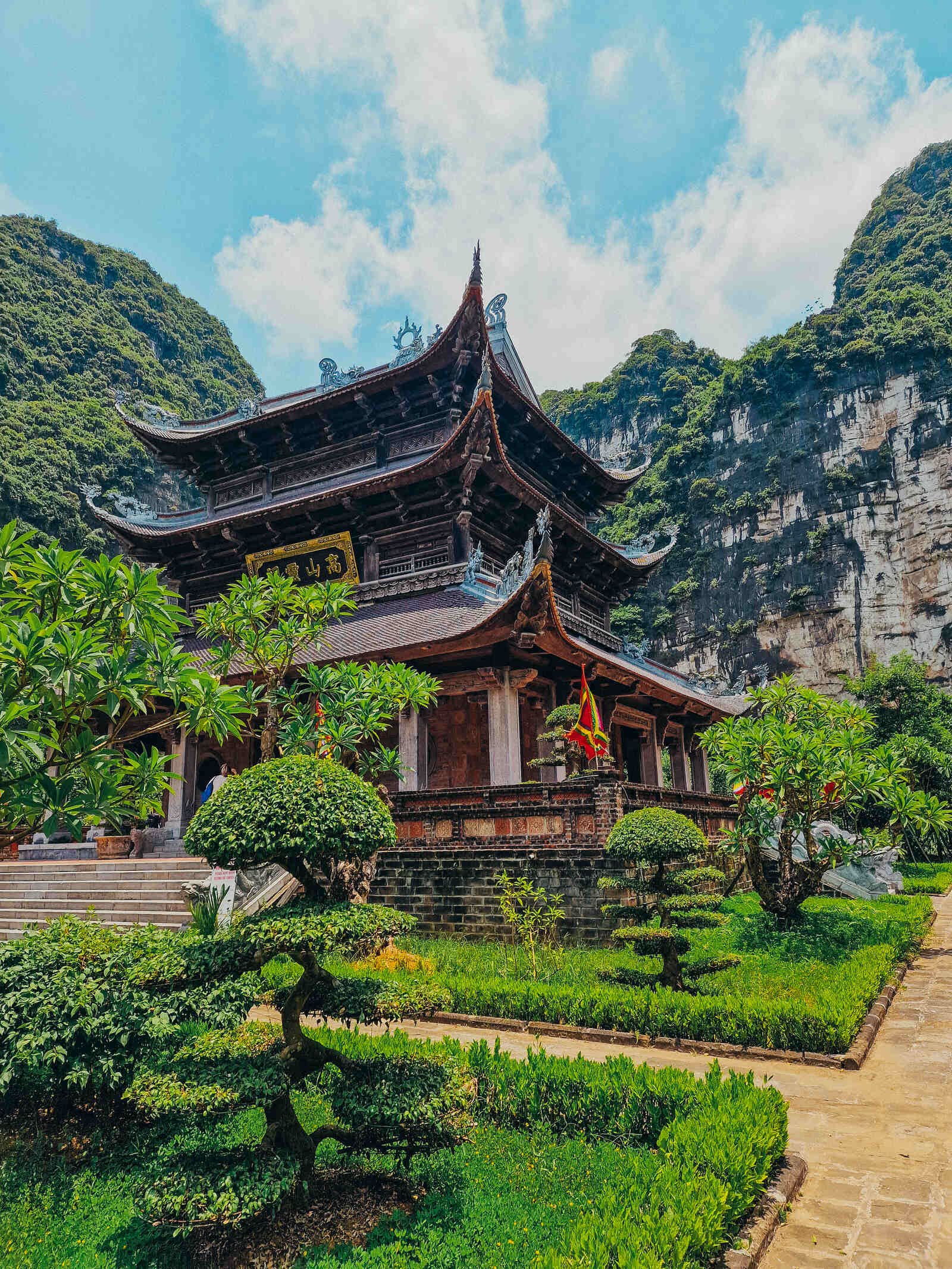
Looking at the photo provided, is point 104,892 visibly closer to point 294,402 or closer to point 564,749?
point 564,749

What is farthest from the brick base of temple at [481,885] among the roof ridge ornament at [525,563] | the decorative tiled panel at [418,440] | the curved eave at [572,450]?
the curved eave at [572,450]

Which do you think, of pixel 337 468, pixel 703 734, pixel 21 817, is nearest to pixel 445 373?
pixel 337 468

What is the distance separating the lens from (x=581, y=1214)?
3.69 metres

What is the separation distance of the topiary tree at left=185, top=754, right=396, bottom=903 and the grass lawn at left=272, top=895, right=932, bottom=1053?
4.18 metres

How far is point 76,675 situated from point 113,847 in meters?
12.9

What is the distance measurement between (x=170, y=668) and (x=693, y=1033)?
19.4 feet

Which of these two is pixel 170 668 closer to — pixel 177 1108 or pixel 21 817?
pixel 21 817

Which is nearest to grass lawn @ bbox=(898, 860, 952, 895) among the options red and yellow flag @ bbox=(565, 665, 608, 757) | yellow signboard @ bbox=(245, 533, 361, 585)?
red and yellow flag @ bbox=(565, 665, 608, 757)

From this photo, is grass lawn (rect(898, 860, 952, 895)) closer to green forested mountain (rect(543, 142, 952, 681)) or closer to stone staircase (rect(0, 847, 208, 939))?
stone staircase (rect(0, 847, 208, 939))

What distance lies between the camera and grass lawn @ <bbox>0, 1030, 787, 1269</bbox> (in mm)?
3521

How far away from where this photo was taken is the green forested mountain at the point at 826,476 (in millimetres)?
49125

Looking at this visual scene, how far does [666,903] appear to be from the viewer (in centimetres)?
859

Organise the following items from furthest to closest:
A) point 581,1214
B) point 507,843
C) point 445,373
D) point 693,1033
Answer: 1. point 445,373
2. point 507,843
3. point 693,1033
4. point 581,1214

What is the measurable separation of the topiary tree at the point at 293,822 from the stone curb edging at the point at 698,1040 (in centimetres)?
375
